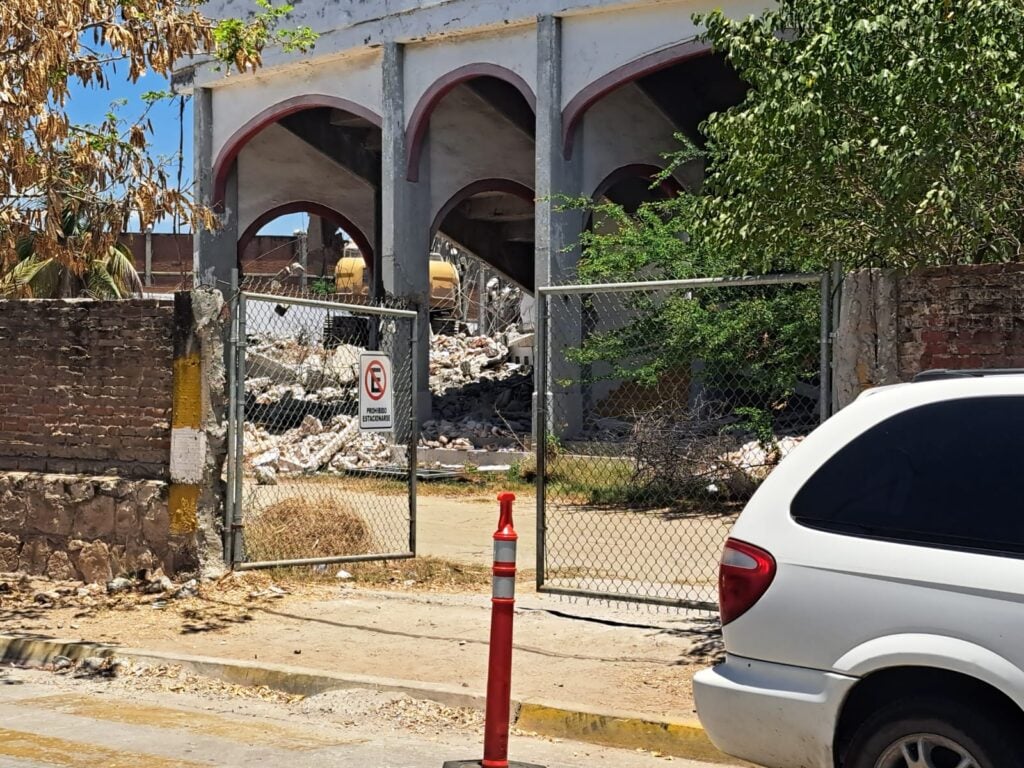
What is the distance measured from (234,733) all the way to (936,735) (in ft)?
12.7

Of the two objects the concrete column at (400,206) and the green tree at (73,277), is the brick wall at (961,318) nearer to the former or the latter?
the green tree at (73,277)

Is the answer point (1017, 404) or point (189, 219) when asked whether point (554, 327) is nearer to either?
point (189, 219)

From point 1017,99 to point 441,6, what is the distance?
56.8 ft

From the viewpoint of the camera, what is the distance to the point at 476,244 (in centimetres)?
→ 3294

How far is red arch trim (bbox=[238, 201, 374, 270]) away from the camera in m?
29.3

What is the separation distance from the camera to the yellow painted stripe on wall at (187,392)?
32.6 ft

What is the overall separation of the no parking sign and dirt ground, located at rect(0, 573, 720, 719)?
1.36m

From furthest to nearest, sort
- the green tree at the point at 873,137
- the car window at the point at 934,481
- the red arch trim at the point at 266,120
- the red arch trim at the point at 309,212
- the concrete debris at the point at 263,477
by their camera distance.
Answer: the red arch trim at the point at 309,212
the red arch trim at the point at 266,120
the concrete debris at the point at 263,477
the green tree at the point at 873,137
the car window at the point at 934,481

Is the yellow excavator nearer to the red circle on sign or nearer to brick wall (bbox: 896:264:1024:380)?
the red circle on sign

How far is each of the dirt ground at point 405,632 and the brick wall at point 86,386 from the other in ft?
3.60

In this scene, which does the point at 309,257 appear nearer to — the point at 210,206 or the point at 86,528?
the point at 210,206

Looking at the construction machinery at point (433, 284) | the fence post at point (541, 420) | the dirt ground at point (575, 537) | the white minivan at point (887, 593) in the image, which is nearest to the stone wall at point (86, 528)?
the dirt ground at point (575, 537)

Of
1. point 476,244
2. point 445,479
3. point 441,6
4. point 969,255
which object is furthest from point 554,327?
point 969,255

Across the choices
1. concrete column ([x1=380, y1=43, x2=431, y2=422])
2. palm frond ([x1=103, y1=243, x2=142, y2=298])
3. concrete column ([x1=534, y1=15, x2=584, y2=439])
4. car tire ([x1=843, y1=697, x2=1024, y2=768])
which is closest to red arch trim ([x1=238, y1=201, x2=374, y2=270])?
palm frond ([x1=103, y1=243, x2=142, y2=298])
